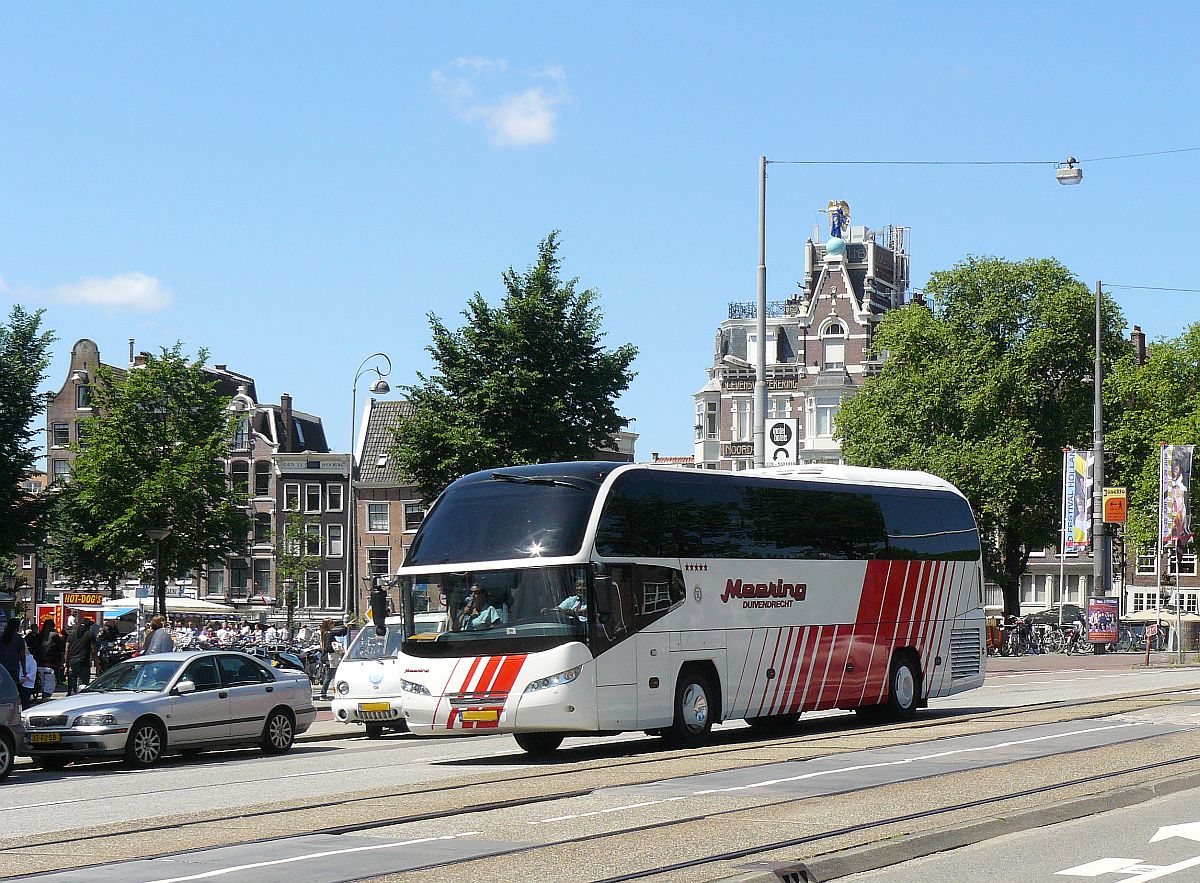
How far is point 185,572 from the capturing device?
56375 mm

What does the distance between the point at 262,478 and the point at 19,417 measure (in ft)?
136

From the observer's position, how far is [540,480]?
19.5m

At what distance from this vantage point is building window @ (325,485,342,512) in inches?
3504

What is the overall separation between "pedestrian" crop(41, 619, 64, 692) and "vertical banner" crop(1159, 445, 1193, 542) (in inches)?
1350

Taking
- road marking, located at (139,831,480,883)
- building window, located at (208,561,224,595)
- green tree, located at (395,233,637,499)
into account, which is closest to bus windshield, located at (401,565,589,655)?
road marking, located at (139,831,480,883)

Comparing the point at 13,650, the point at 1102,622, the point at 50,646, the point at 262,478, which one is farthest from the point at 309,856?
the point at 262,478

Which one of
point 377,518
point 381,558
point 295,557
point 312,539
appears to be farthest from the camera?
point 377,518

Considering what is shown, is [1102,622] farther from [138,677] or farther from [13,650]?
[138,677]

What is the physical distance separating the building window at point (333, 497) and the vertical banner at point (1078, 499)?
143 ft

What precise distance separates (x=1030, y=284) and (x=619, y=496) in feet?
186

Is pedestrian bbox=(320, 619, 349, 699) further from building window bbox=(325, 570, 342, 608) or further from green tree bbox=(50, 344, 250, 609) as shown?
building window bbox=(325, 570, 342, 608)

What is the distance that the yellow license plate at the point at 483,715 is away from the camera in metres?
18.7

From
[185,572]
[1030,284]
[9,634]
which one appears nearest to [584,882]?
[9,634]

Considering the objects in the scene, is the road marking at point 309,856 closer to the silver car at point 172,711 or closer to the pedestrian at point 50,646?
the silver car at point 172,711
